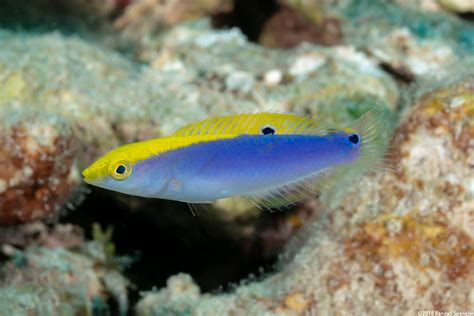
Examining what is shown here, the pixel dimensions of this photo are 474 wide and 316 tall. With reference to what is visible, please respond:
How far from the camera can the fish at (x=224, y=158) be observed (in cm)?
204

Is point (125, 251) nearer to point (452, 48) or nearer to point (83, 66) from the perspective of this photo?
point (83, 66)

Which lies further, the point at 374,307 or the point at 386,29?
the point at 386,29

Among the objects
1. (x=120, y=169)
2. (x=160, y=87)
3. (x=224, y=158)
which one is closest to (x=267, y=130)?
(x=224, y=158)

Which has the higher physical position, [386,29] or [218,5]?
[218,5]

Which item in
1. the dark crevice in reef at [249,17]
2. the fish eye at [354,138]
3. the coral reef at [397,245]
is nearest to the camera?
the fish eye at [354,138]

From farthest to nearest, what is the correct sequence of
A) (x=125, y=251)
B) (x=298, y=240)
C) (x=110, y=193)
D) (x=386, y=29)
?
(x=386, y=29), (x=125, y=251), (x=110, y=193), (x=298, y=240)

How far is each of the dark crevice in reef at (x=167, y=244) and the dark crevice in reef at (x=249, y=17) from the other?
364 cm

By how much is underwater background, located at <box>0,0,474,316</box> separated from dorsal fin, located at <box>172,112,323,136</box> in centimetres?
64

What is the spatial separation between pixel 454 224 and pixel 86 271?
3.18 m

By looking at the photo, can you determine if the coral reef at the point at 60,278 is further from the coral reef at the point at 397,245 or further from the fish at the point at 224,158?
the fish at the point at 224,158

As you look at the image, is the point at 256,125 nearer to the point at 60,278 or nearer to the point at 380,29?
the point at 60,278

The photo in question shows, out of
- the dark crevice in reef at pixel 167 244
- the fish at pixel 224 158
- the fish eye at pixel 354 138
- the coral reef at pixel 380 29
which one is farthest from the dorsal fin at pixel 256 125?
the coral reef at pixel 380 29

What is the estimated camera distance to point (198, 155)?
2070mm

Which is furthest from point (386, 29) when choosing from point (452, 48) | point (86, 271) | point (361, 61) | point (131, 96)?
point (86, 271)
